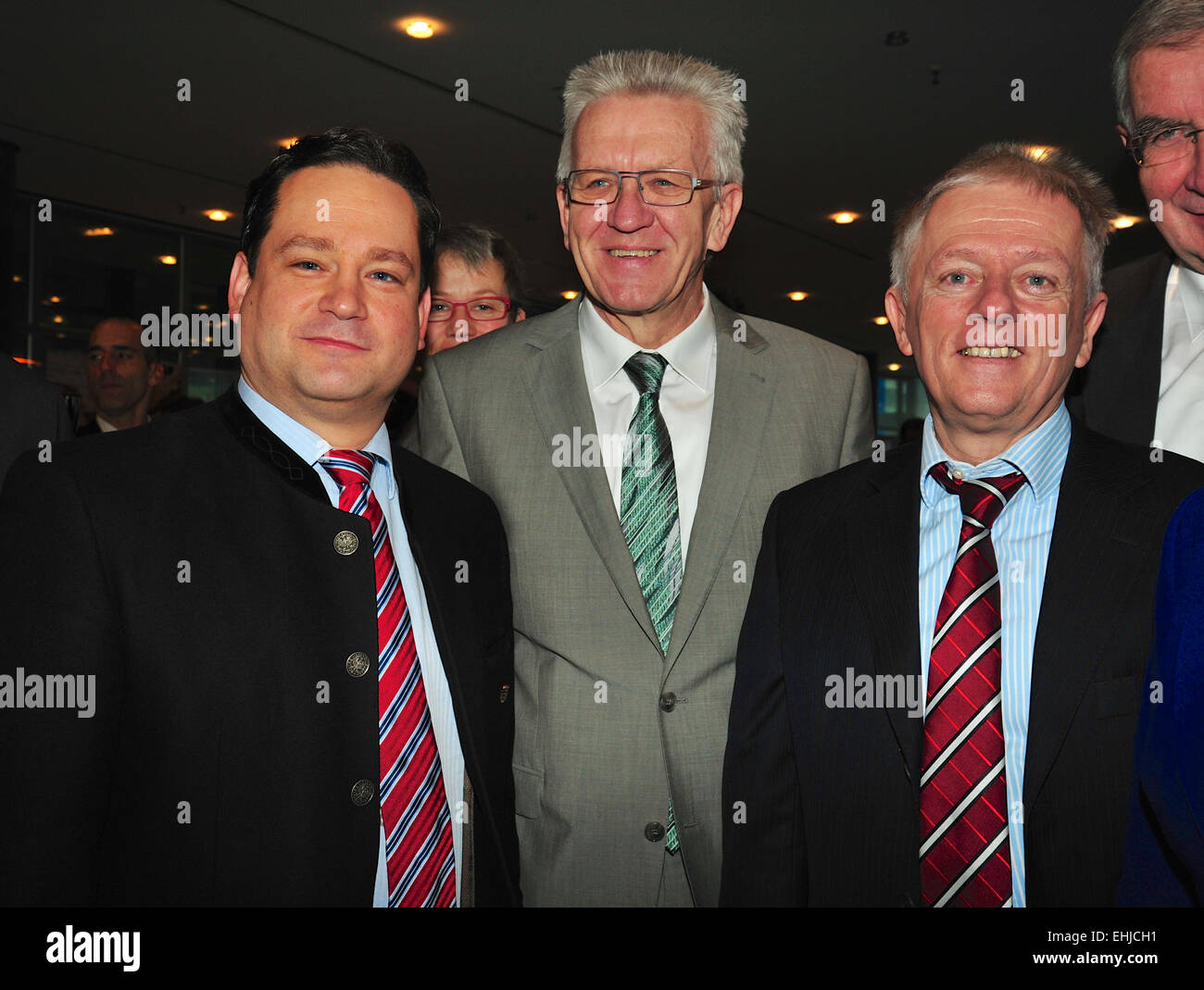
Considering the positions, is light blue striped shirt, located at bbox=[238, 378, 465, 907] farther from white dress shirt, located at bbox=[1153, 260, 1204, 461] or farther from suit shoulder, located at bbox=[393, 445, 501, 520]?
white dress shirt, located at bbox=[1153, 260, 1204, 461]

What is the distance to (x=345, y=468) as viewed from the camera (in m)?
1.81

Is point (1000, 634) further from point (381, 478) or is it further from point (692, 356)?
point (381, 478)

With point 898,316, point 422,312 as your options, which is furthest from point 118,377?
point 898,316

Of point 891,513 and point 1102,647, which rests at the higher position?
point 891,513

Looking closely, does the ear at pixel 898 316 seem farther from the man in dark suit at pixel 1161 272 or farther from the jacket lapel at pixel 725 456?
the man in dark suit at pixel 1161 272

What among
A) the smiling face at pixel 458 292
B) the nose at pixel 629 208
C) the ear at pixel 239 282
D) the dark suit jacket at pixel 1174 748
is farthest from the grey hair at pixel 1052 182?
the smiling face at pixel 458 292

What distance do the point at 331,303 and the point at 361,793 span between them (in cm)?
85

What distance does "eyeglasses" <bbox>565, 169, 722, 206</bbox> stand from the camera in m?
2.18

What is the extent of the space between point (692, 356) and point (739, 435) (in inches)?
9.9

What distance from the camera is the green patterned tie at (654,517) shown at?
2062 millimetres

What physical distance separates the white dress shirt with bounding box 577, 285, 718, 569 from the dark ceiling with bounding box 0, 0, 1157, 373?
138 inches

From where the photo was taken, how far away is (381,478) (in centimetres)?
193
